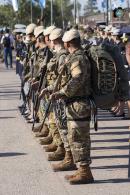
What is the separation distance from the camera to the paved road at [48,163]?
6543 millimetres

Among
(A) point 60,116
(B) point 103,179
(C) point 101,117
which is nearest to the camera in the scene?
(B) point 103,179

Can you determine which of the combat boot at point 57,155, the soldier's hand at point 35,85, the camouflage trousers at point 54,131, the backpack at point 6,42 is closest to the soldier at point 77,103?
the combat boot at point 57,155

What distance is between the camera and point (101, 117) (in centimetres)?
1195

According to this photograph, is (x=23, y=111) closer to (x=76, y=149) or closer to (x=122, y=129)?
(x=122, y=129)

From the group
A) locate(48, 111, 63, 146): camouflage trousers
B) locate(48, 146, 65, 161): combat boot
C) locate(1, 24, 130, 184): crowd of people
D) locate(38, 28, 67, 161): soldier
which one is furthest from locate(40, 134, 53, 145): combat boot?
locate(48, 146, 65, 161): combat boot

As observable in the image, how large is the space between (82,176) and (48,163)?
119 cm

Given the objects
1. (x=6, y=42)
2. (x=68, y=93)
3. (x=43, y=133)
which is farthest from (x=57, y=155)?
(x=6, y=42)

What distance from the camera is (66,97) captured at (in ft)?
21.8

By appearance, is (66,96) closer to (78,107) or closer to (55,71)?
(78,107)

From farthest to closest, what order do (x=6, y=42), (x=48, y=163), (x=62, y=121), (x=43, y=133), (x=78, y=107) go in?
(x=6, y=42)
(x=43, y=133)
(x=48, y=163)
(x=62, y=121)
(x=78, y=107)

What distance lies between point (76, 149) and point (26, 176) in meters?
0.88

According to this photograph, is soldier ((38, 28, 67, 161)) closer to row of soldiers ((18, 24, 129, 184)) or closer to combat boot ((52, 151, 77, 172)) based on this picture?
row of soldiers ((18, 24, 129, 184))

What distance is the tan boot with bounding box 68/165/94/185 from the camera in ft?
21.9

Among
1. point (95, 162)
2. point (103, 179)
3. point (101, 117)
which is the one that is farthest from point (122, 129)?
point (103, 179)
